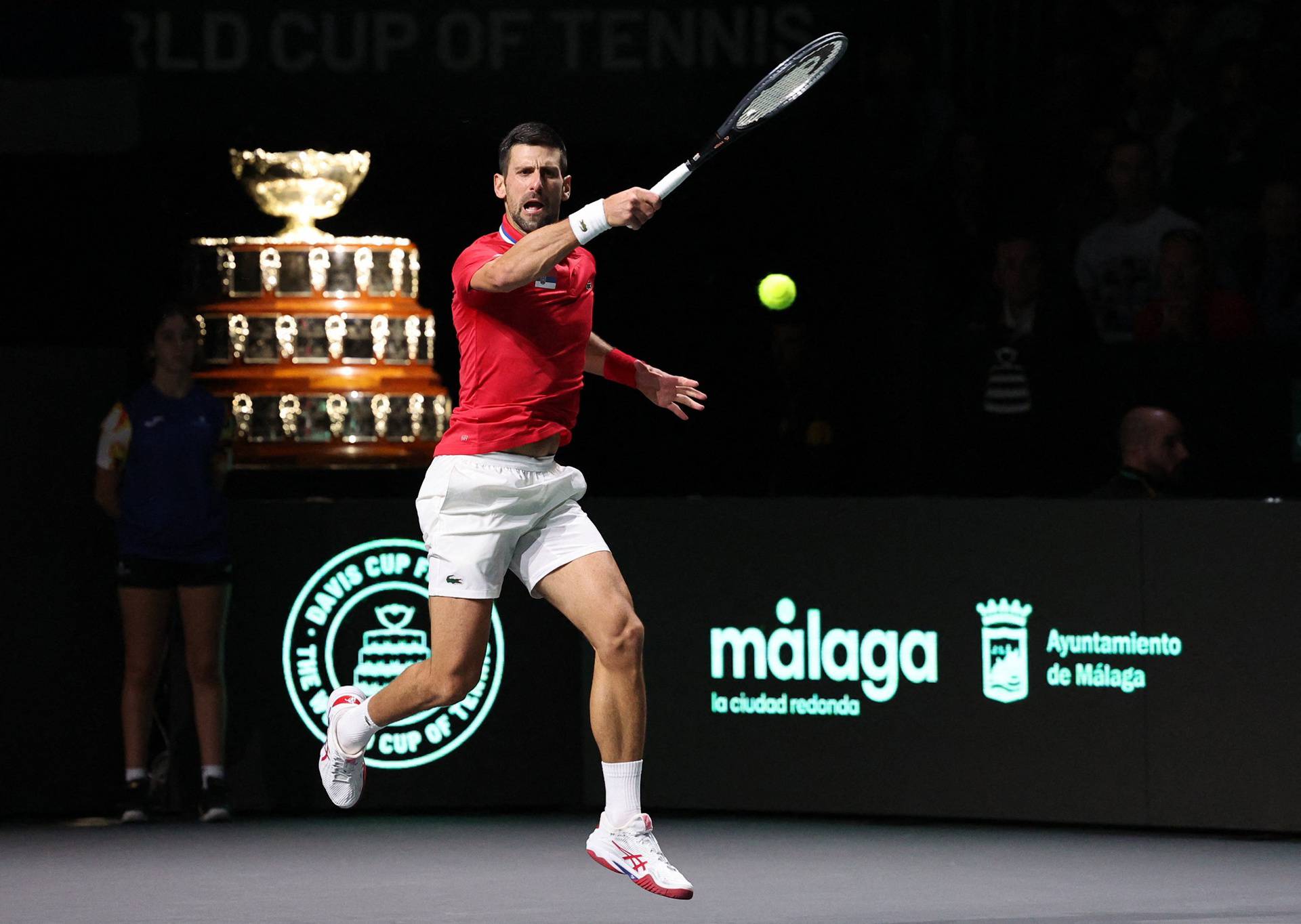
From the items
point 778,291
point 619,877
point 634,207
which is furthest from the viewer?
point 778,291

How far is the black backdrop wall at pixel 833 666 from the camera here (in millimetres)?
7516

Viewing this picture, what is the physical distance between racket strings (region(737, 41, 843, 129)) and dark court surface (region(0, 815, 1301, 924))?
7.41ft

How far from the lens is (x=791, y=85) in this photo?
5617 millimetres

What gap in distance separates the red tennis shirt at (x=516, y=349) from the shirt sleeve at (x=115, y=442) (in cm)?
258

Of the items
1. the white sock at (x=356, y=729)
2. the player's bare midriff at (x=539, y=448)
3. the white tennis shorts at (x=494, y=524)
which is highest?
the player's bare midriff at (x=539, y=448)

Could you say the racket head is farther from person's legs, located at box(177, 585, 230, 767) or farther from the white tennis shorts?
person's legs, located at box(177, 585, 230, 767)

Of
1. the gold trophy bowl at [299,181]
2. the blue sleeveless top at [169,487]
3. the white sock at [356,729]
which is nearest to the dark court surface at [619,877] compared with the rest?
the white sock at [356,729]

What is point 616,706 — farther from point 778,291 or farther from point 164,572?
point 778,291

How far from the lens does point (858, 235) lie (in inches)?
396

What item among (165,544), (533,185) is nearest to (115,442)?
(165,544)

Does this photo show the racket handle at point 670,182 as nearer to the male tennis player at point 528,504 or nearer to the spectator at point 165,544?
the male tennis player at point 528,504

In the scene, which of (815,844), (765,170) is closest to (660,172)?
(765,170)

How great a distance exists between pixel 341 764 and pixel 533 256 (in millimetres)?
1654

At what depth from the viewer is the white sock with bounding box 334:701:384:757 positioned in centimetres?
598
